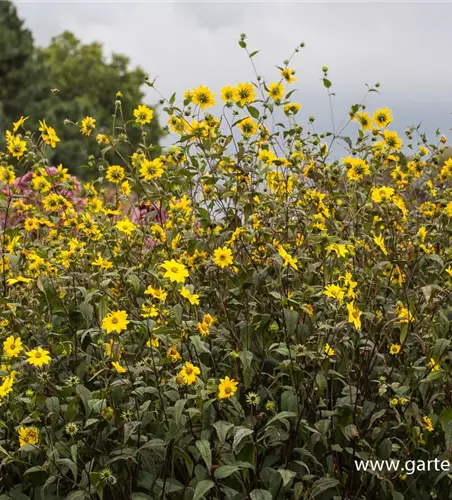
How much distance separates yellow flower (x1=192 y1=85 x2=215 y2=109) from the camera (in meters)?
3.16

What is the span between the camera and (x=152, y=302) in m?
2.63

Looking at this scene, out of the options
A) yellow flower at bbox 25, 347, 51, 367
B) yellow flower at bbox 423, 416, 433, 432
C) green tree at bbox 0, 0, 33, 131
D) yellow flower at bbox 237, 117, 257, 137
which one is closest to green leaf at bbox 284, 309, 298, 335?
yellow flower at bbox 423, 416, 433, 432

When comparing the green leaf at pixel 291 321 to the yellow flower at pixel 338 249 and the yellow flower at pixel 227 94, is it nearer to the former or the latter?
the yellow flower at pixel 338 249

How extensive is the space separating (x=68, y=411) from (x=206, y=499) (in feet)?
1.65

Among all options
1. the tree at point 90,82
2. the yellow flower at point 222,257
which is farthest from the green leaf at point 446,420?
the tree at point 90,82

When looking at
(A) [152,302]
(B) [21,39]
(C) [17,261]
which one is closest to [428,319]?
(A) [152,302]

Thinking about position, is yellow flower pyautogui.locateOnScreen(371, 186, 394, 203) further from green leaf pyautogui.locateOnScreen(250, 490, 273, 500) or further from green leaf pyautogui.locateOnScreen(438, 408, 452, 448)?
green leaf pyautogui.locateOnScreen(250, 490, 273, 500)

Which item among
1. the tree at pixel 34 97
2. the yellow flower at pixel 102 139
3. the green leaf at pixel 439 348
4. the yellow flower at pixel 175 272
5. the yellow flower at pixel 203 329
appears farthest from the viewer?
the tree at pixel 34 97

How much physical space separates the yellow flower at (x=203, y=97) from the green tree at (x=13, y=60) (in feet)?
66.1

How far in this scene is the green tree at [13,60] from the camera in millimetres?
22656

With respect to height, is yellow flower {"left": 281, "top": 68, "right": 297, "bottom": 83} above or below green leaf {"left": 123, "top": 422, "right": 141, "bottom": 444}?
above

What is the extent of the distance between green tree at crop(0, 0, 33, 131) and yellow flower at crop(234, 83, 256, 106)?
2018cm

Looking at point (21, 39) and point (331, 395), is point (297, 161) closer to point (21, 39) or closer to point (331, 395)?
point (331, 395)

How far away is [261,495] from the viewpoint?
2215 millimetres
